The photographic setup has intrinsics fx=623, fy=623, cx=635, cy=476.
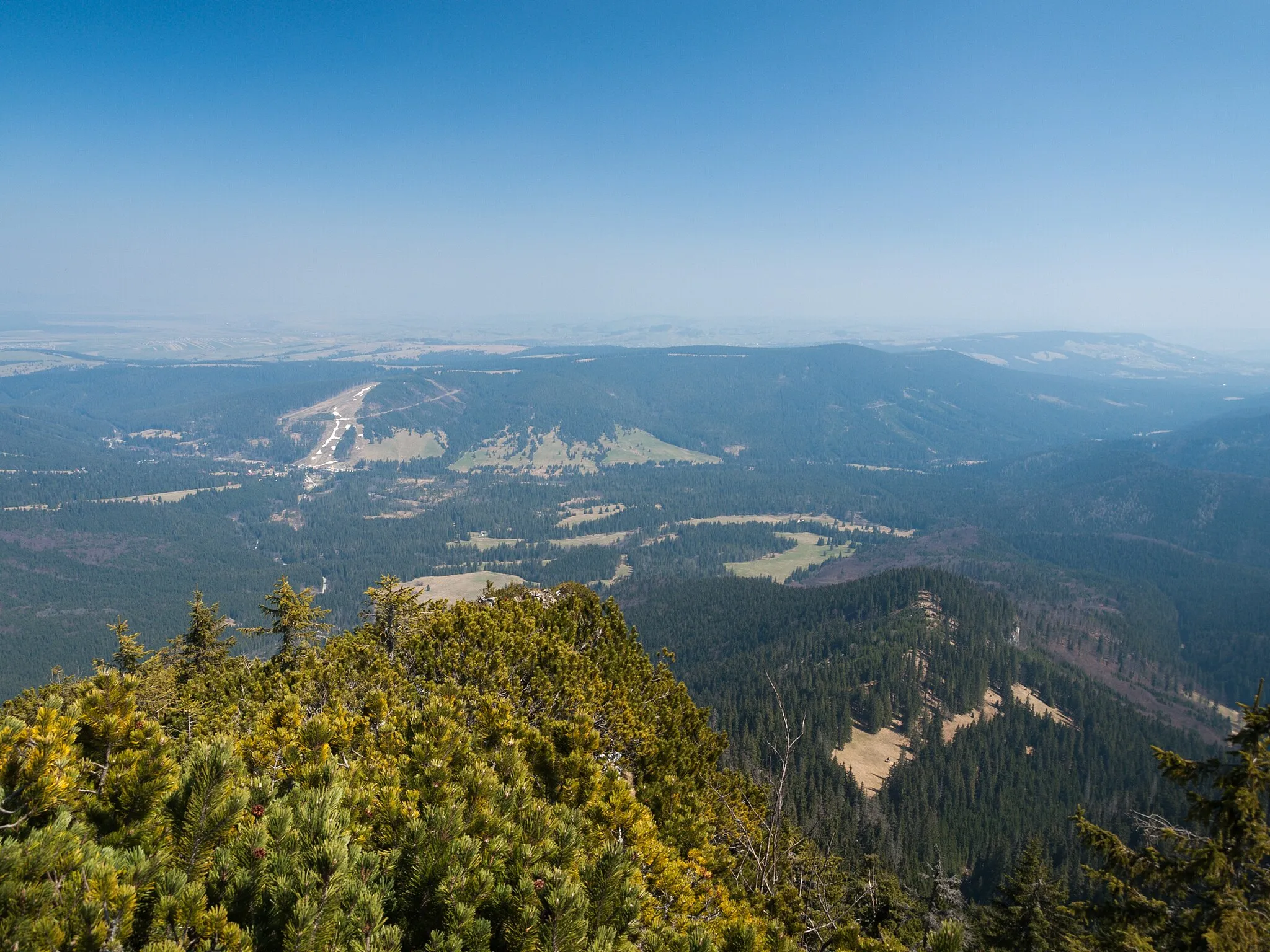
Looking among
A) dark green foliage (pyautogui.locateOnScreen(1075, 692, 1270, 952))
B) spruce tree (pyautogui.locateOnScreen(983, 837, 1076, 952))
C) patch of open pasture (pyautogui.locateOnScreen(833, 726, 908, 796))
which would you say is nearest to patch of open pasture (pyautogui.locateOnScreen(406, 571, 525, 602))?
patch of open pasture (pyautogui.locateOnScreen(833, 726, 908, 796))

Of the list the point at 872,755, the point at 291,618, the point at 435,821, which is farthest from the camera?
the point at 872,755

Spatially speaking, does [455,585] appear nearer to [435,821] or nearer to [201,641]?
[201,641]

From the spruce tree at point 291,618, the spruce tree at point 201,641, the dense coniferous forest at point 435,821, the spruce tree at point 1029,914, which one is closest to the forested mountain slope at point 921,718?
the spruce tree at point 1029,914

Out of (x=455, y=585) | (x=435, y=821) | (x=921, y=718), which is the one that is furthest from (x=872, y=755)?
(x=455, y=585)

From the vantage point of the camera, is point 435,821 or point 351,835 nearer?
point 351,835

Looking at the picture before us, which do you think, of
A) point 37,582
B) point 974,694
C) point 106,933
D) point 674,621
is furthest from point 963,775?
point 37,582

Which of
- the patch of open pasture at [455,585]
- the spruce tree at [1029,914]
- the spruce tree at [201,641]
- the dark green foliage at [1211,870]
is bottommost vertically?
the patch of open pasture at [455,585]

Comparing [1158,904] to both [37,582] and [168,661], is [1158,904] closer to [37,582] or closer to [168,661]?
[168,661]

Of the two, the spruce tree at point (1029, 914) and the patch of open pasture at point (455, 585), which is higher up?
the spruce tree at point (1029, 914)

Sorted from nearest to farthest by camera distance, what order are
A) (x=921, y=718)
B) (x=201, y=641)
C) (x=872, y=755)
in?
(x=201, y=641) → (x=872, y=755) → (x=921, y=718)

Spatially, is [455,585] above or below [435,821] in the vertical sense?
below

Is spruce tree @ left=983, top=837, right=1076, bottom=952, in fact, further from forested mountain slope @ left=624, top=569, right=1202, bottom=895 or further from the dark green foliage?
forested mountain slope @ left=624, top=569, right=1202, bottom=895

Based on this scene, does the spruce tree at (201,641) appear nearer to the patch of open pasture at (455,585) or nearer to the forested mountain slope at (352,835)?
the forested mountain slope at (352,835)
